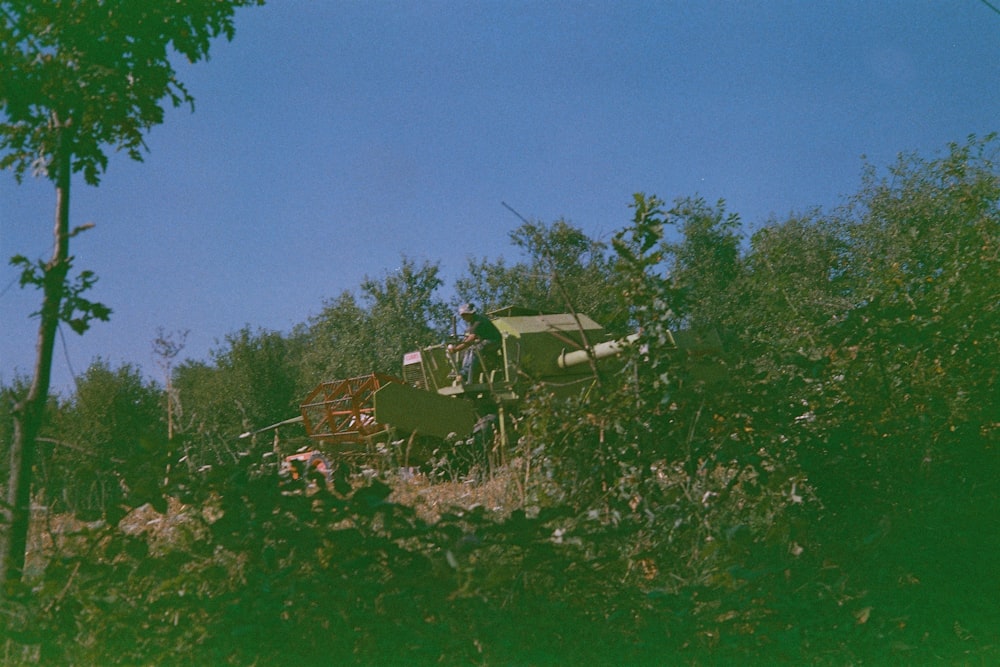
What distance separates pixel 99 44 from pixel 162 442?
1400mm

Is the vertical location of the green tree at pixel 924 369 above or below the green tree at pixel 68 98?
below

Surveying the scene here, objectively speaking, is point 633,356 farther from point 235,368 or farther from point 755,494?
point 235,368

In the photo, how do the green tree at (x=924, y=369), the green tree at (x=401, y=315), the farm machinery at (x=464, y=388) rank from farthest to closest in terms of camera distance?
the green tree at (x=401, y=315) < the farm machinery at (x=464, y=388) < the green tree at (x=924, y=369)

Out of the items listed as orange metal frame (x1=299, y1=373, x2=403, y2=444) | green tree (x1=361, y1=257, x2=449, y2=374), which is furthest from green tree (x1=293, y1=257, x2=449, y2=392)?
orange metal frame (x1=299, y1=373, x2=403, y2=444)

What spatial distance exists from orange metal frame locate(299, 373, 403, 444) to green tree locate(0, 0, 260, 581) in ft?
27.3

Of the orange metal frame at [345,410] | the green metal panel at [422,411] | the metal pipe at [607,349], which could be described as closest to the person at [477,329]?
the green metal panel at [422,411]

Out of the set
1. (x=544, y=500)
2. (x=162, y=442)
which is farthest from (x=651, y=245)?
(x=162, y=442)

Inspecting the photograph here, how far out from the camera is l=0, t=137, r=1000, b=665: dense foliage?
303 cm

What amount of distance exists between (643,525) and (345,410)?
398 inches

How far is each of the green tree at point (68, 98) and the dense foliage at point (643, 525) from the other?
0.24 metres

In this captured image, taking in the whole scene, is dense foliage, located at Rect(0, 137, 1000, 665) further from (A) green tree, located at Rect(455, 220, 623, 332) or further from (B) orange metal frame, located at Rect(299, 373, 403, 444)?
(B) orange metal frame, located at Rect(299, 373, 403, 444)

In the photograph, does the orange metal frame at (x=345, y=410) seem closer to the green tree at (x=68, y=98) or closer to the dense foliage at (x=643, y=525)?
the dense foliage at (x=643, y=525)

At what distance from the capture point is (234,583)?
3.17 m

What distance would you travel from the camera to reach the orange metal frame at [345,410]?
40.6 ft
